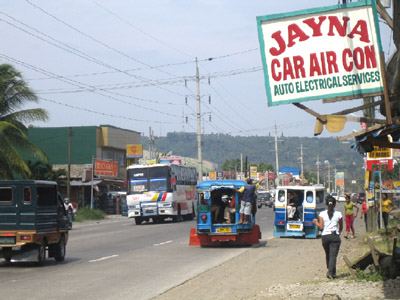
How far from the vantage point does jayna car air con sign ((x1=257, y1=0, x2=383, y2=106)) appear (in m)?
10.3

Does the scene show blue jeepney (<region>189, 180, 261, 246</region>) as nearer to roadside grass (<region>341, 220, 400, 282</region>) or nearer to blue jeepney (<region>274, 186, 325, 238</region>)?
roadside grass (<region>341, 220, 400, 282</region>)

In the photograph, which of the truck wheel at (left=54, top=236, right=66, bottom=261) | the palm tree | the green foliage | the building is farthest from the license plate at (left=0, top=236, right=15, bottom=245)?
the building

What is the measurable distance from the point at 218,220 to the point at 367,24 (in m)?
14.5

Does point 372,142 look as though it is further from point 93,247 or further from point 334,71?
point 93,247

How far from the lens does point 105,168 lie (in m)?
67.5

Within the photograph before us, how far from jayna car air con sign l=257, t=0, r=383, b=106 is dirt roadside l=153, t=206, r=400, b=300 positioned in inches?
138

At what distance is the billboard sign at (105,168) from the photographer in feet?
217

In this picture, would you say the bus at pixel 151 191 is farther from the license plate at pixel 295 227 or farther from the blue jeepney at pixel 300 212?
the license plate at pixel 295 227

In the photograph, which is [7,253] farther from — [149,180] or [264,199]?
[264,199]

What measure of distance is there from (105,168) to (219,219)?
44.5 meters

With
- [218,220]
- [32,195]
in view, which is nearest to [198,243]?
[218,220]

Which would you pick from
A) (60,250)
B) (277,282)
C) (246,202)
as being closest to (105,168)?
(246,202)

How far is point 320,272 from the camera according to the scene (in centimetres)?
1585

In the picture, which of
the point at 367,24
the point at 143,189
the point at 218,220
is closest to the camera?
the point at 367,24
